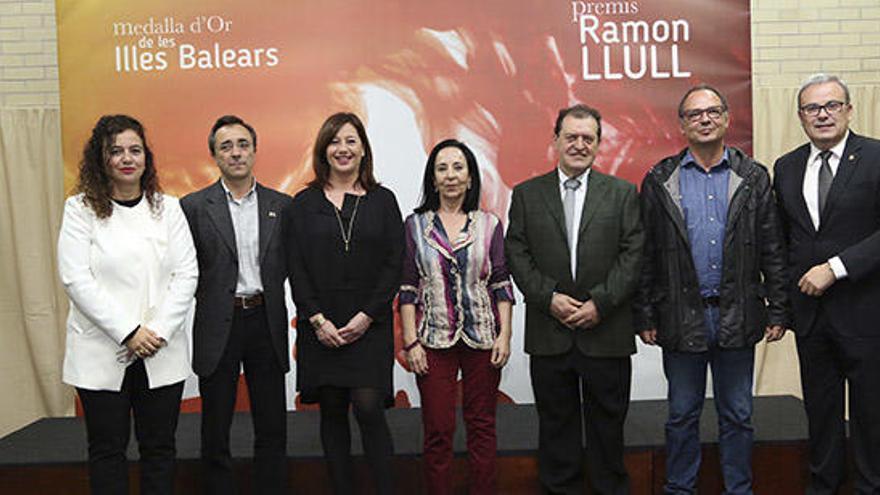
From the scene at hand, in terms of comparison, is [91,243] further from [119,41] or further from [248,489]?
[119,41]

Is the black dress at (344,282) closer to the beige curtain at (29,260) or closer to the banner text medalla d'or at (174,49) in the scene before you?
the banner text medalla d'or at (174,49)

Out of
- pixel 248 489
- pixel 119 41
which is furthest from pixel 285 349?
pixel 119 41

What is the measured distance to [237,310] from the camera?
319cm

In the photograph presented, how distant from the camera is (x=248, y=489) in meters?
3.63

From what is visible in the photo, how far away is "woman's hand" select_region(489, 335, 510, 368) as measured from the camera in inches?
125

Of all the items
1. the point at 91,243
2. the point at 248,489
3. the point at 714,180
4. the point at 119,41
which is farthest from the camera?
the point at 119,41

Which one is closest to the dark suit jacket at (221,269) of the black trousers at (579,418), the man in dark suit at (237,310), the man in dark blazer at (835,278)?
the man in dark suit at (237,310)

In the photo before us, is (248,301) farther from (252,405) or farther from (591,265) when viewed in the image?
Result: (591,265)

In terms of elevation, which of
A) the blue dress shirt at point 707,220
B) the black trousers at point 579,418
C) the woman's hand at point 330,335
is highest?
the blue dress shirt at point 707,220

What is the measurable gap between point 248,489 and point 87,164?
1.53 m

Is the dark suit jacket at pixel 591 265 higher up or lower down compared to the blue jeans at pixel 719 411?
higher up

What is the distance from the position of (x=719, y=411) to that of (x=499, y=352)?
2.92 ft

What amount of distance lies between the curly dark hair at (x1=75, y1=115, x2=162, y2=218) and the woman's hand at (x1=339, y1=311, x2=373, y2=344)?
797 millimetres

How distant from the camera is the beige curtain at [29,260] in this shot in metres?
5.09
